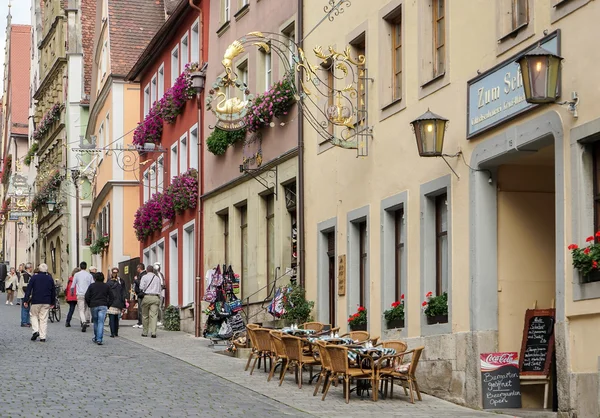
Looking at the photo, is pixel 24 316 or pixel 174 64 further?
pixel 174 64

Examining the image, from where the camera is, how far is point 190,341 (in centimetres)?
2966

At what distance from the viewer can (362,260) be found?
22.7m

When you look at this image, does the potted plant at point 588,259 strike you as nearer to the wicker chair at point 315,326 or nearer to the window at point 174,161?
the wicker chair at point 315,326

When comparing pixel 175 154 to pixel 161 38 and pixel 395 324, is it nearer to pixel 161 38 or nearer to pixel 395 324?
pixel 161 38

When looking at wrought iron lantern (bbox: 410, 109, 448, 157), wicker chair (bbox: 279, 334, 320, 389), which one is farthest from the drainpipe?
wrought iron lantern (bbox: 410, 109, 448, 157)

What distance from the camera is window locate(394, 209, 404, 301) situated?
20.8 metres

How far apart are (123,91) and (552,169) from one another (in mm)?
30596

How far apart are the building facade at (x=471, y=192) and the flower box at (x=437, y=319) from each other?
121 mm

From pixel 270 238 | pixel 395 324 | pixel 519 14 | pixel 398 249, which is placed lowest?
pixel 395 324

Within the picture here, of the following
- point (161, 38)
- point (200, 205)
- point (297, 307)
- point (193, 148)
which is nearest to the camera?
point (297, 307)

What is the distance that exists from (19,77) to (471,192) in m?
82.2

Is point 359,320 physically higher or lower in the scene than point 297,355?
higher

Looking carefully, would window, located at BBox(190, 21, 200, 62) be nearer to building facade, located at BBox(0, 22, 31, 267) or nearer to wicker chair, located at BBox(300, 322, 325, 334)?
wicker chair, located at BBox(300, 322, 325, 334)

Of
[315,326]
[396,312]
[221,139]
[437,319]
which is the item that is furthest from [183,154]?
[437,319]
